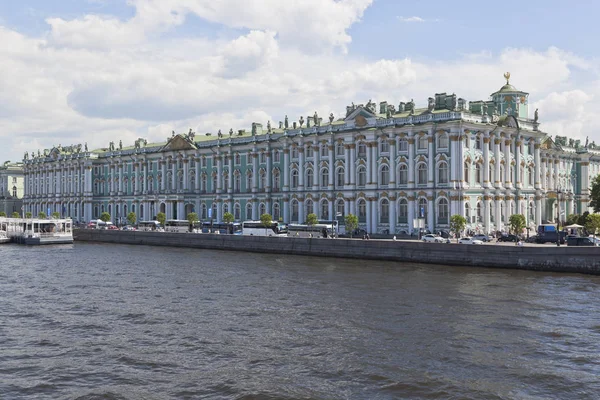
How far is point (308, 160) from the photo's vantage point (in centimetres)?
6994

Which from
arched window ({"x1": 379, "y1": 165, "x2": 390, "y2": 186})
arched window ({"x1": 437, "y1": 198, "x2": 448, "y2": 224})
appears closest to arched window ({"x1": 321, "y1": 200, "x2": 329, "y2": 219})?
arched window ({"x1": 379, "y1": 165, "x2": 390, "y2": 186})

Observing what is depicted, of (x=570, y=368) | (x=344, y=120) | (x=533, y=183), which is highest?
(x=344, y=120)

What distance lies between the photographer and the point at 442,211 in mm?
57938

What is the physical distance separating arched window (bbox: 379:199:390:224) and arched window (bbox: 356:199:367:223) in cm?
181

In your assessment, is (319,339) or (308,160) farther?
(308,160)

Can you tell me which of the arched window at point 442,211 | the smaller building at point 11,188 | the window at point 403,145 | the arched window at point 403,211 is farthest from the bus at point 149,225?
the smaller building at point 11,188

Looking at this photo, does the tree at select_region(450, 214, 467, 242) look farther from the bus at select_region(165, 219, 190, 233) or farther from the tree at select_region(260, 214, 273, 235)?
the bus at select_region(165, 219, 190, 233)

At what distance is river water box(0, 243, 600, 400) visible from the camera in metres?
17.5

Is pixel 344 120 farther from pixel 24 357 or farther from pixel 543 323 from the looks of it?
pixel 24 357

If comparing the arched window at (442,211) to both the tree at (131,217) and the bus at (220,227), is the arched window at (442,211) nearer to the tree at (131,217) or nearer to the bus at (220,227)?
the bus at (220,227)

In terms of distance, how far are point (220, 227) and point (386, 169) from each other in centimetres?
2179

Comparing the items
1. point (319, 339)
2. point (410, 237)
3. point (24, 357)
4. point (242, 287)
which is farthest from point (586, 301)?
point (410, 237)

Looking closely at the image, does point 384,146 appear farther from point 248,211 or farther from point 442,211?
point 248,211

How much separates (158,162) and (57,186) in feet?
96.8
